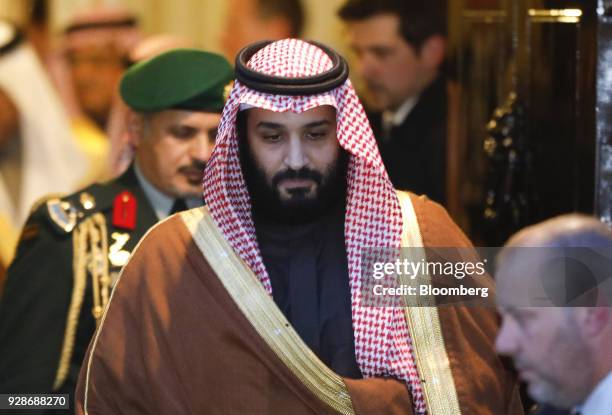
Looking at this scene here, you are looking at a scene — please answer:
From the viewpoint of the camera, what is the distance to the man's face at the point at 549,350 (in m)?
2.88

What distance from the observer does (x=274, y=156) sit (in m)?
3.71

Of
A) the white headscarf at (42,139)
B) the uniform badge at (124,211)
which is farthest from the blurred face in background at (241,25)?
the uniform badge at (124,211)

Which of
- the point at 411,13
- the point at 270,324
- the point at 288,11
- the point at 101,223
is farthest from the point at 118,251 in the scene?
the point at 411,13

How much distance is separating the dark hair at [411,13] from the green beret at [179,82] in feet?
5.03

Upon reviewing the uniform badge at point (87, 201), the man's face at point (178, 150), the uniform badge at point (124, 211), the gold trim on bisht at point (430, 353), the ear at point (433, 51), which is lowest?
the gold trim on bisht at point (430, 353)

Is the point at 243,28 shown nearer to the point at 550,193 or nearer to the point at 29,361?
the point at 550,193

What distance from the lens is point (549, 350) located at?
9.50ft

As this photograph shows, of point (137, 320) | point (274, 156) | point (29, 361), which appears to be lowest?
point (29, 361)

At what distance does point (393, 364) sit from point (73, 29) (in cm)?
332

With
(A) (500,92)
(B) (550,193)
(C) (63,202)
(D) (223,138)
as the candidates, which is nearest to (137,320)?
(D) (223,138)

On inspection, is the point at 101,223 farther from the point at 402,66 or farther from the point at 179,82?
the point at 402,66

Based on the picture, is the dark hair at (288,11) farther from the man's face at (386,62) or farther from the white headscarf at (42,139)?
the white headscarf at (42,139)

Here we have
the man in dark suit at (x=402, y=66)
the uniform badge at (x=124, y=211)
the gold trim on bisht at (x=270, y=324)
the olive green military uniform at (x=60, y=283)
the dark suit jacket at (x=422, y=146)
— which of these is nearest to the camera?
the gold trim on bisht at (x=270, y=324)

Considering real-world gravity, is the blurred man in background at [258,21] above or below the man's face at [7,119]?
above
